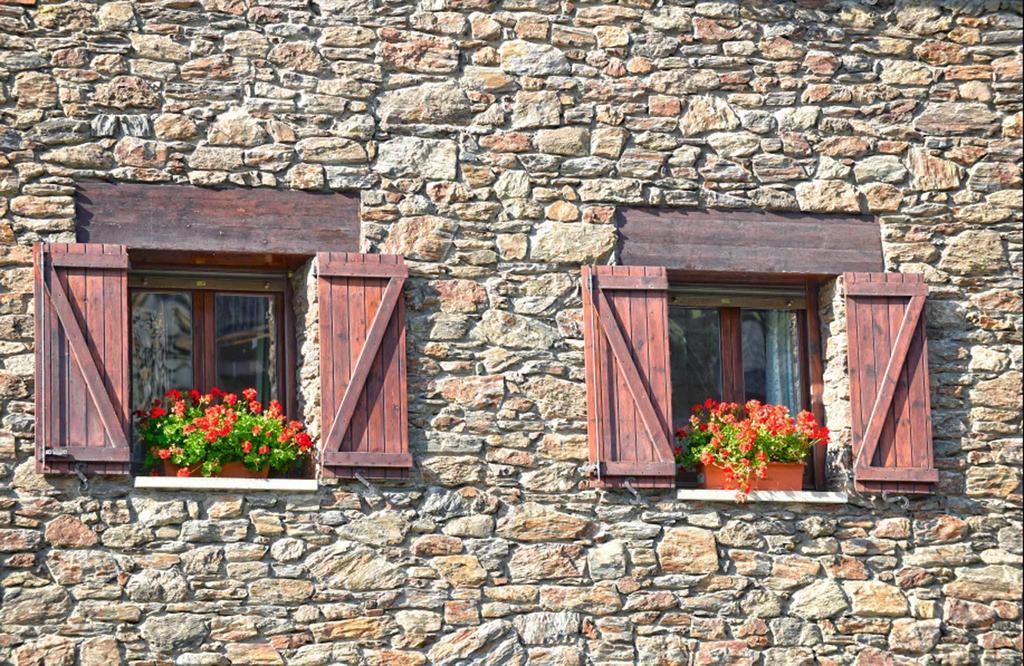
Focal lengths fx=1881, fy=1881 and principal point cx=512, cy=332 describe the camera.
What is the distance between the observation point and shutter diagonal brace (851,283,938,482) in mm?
9898

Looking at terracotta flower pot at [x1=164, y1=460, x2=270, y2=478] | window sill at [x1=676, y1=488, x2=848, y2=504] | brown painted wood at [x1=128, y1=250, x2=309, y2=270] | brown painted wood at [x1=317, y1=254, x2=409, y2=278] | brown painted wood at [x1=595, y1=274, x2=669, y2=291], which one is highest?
brown painted wood at [x1=128, y1=250, x2=309, y2=270]

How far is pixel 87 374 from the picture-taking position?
906 cm

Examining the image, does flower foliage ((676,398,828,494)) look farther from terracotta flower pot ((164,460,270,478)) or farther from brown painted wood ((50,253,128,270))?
brown painted wood ((50,253,128,270))

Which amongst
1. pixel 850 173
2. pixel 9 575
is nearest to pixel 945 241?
pixel 850 173

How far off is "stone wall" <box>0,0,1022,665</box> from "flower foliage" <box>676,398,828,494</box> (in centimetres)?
23

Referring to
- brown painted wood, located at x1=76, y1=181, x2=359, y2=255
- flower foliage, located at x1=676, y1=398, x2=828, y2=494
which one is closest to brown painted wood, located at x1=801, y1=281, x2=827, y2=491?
flower foliage, located at x1=676, y1=398, x2=828, y2=494

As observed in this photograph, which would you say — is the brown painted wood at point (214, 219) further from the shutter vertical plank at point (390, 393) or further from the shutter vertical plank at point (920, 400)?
the shutter vertical plank at point (920, 400)

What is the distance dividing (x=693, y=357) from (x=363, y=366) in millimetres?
2084

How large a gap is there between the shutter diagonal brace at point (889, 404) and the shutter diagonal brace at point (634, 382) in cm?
106

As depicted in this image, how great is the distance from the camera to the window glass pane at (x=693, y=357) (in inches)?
412

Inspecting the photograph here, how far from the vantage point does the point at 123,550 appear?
9031mm

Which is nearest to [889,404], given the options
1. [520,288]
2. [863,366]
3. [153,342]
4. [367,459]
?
[863,366]

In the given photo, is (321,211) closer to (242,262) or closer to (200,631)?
(242,262)

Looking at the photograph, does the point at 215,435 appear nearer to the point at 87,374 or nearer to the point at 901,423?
the point at 87,374
